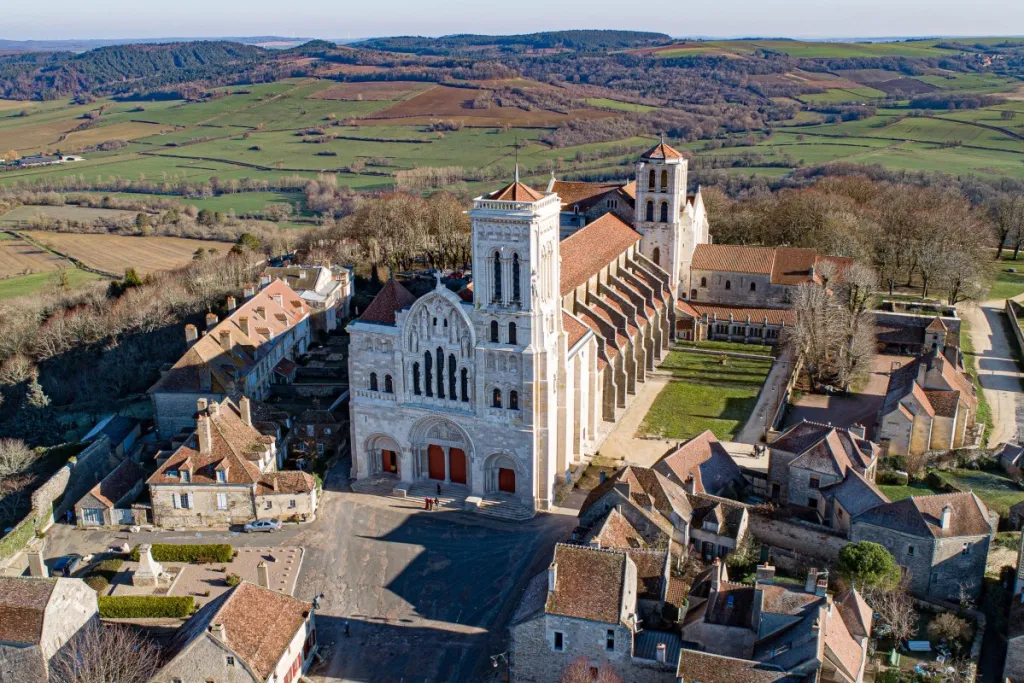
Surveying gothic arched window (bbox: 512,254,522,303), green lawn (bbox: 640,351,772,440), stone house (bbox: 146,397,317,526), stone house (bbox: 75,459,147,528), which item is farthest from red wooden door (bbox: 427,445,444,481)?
stone house (bbox: 75,459,147,528)

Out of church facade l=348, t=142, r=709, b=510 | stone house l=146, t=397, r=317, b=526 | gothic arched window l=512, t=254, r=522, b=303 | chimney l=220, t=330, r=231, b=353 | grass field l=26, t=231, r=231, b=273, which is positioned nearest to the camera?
gothic arched window l=512, t=254, r=522, b=303

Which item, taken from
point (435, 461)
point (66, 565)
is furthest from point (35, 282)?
point (435, 461)

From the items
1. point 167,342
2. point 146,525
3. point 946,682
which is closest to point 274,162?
point 167,342

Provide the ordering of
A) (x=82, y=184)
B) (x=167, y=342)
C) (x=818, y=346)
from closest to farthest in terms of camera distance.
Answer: (x=818, y=346), (x=167, y=342), (x=82, y=184)

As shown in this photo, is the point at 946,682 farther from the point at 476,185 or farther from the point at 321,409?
the point at 476,185

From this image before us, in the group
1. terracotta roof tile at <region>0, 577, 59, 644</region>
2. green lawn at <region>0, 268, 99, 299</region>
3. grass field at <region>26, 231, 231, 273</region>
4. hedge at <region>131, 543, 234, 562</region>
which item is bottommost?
hedge at <region>131, 543, 234, 562</region>

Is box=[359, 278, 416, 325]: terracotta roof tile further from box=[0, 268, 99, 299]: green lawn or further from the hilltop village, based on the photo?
box=[0, 268, 99, 299]: green lawn
